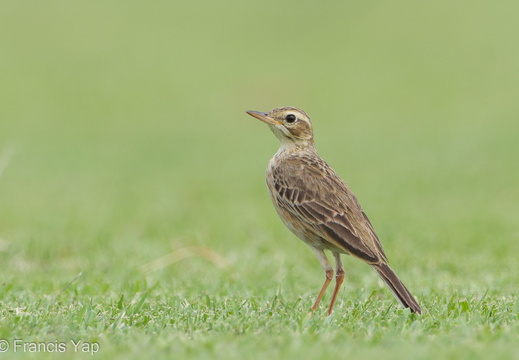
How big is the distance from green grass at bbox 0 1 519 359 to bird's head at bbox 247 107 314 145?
1.34 m

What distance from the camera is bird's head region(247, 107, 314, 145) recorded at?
7.32 m

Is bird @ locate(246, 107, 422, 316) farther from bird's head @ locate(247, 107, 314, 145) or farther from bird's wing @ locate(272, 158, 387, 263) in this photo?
bird's head @ locate(247, 107, 314, 145)

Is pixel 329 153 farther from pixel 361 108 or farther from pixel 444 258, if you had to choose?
pixel 444 258

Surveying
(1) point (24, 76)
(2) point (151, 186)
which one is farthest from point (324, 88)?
(2) point (151, 186)

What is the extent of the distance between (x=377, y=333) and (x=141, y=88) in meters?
25.7

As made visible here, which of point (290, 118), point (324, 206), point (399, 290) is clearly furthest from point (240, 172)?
point (399, 290)

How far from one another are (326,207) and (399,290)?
0.92 meters

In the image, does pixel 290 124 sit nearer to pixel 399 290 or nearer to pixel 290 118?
pixel 290 118

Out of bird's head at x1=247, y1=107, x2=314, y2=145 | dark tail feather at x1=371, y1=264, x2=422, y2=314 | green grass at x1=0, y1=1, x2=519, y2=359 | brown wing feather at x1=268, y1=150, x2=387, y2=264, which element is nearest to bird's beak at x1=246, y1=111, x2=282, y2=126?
bird's head at x1=247, y1=107, x2=314, y2=145

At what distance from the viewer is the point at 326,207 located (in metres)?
6.32

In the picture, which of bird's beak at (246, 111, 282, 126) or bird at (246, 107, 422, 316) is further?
bird's beak at (246, 111, 282, 126)

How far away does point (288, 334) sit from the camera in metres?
5.11

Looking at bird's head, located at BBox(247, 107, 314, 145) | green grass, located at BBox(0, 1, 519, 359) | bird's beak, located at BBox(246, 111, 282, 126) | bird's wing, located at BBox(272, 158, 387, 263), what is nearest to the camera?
green grass, located at BBox(0, 1, 519, 359)

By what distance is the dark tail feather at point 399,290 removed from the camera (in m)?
5.64
